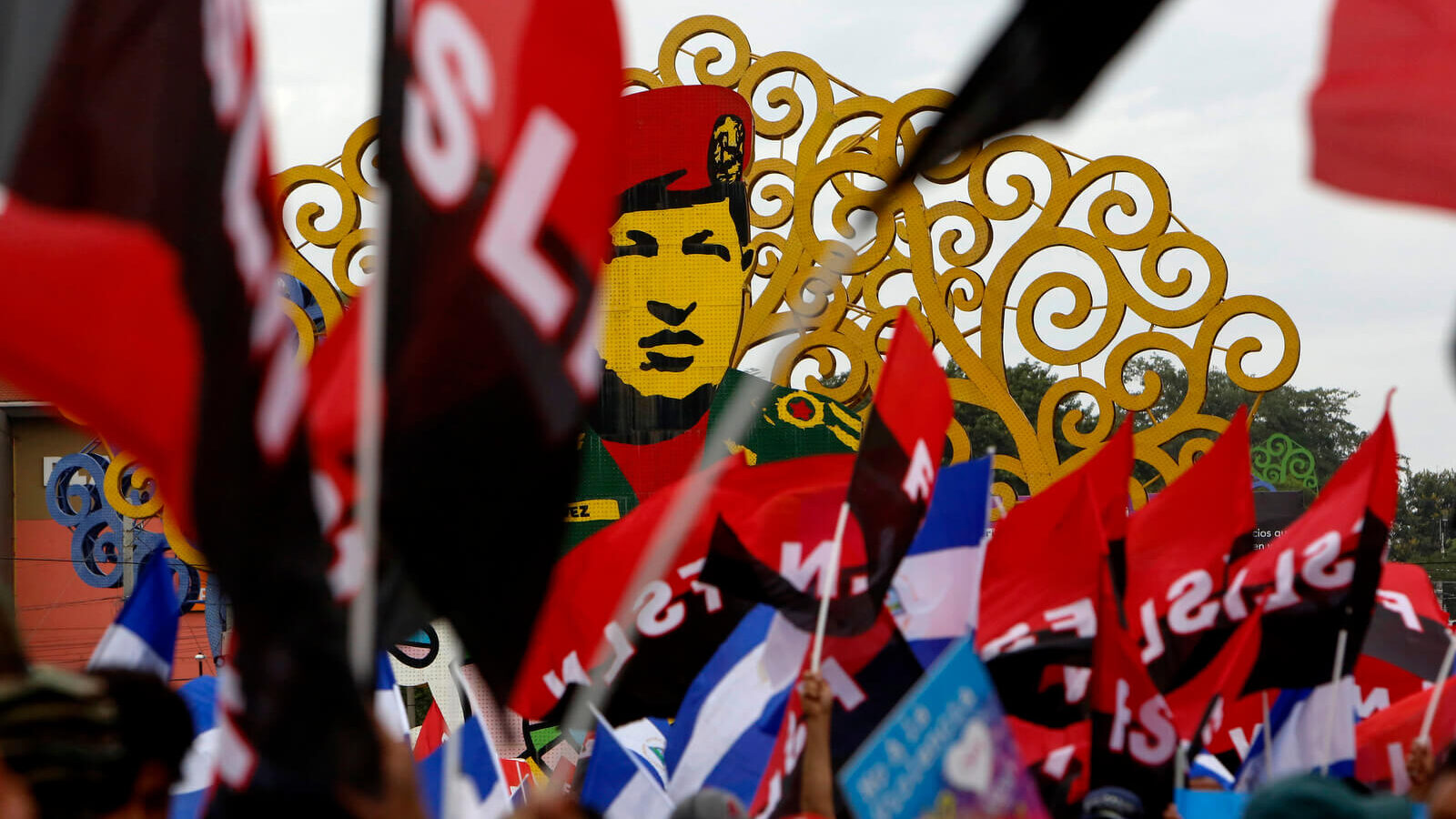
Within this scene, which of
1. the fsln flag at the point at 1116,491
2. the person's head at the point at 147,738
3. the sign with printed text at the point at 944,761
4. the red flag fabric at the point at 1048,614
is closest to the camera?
the person's head at the point at 147,738

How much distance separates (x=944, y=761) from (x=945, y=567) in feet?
5.82

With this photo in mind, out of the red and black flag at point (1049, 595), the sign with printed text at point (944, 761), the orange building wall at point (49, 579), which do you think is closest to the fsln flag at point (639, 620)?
the red and black flag at point (1049, 595)

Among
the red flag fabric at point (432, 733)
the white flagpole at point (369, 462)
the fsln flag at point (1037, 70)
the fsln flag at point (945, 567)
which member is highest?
the fsln flag at point (1037, 70)

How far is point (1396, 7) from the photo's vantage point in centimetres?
323

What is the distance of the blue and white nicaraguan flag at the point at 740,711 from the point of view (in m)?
4.33

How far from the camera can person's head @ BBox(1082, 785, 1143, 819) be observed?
317cm

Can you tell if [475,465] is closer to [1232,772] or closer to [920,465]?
[920,465]

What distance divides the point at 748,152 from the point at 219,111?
9.06m

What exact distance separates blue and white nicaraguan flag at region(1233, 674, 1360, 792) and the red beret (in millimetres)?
6781

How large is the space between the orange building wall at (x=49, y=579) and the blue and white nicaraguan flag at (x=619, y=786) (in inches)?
985

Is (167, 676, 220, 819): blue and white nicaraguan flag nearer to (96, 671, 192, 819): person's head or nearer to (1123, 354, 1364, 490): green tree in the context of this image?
(96, 671, 192, 819): person's head

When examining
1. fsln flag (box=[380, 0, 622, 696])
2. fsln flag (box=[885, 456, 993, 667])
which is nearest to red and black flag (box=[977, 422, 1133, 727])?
fsln flag (box=[885, 456, 993, 667])

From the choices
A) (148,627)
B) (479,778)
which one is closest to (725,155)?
(479,778)

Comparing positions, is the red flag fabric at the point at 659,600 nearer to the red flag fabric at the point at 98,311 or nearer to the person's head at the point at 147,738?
the person's head at the point at 147,738
